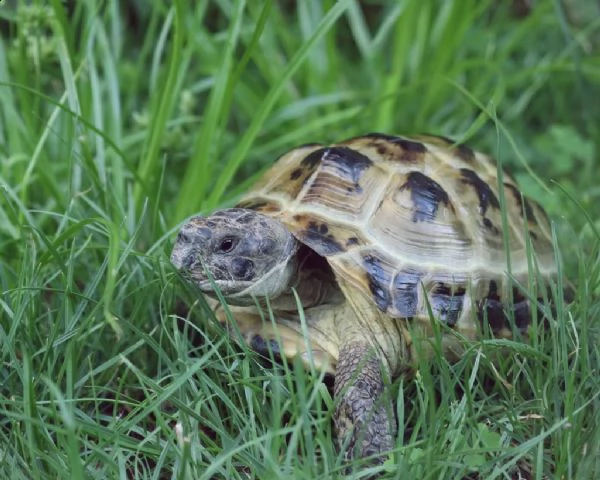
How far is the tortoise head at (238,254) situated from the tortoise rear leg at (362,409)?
0.34 metres

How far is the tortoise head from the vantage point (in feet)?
7.89

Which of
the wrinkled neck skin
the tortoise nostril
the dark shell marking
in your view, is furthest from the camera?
the dark shell marking

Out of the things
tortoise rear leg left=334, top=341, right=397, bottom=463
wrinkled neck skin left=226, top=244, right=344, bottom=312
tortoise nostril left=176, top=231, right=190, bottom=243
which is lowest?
tortoise rear leg left=334, top=341, right=397, bottom=463

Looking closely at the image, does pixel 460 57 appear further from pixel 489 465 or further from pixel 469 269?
pixel 489 465

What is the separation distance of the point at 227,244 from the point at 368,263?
0.41m

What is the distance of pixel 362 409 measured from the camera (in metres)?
2.28

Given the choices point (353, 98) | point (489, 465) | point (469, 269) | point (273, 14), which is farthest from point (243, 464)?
point (273, 14)

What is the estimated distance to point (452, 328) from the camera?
8.32ft

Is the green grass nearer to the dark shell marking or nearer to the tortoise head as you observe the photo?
the tortoise head

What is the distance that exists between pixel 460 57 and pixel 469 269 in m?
2.18

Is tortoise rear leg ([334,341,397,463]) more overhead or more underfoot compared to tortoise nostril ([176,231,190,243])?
more underfoot

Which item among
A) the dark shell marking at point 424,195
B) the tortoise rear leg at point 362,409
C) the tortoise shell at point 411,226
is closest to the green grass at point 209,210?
the tortoise rear leg at point 362,409

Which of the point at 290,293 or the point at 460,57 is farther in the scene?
the point at 460,57

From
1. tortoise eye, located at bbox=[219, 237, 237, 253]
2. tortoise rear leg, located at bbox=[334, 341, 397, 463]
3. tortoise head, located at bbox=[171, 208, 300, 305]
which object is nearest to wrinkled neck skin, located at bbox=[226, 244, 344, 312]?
tortoise head, located at bbox=[171, 208, 300, 305]
